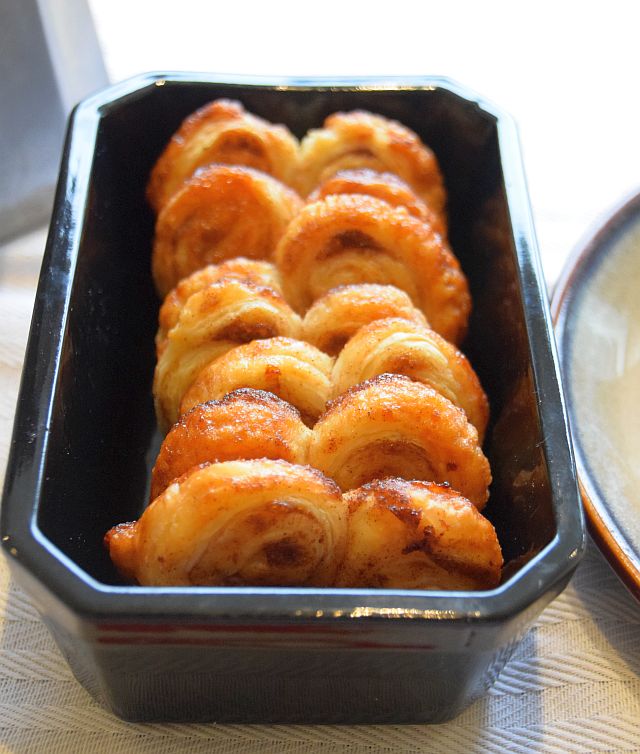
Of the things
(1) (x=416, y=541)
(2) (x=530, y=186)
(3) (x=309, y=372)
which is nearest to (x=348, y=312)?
(3) (x=309, y=372)

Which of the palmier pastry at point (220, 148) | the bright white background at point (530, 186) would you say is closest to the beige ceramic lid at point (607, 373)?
the bright white background at point (530, 186)

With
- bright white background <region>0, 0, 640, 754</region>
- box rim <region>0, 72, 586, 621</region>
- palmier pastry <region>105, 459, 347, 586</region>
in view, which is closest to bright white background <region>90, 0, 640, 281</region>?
bright white background <region>0, 0, 640, 754</region>

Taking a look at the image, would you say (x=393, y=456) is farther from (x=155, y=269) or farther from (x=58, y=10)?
(x=58, y=10)

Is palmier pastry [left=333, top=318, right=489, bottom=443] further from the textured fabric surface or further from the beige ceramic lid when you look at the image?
the textured fabric surface

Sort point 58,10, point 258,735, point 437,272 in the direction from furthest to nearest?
point 58,10, point 437,272, point 258,735

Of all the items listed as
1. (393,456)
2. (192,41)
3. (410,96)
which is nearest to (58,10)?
(192,41)

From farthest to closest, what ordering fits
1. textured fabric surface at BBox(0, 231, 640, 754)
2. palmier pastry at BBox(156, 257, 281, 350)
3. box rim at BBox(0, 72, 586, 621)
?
palmier pastry at BBox(156, 257, 281, 350) < textured fabric surface at BBox(0, 231, 640, 754) < box rim at BBox(0, 72, 586, 621)

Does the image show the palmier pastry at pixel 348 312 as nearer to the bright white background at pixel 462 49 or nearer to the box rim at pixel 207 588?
the box rim at pixel 207 588
